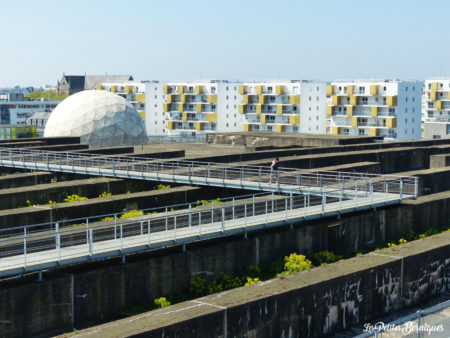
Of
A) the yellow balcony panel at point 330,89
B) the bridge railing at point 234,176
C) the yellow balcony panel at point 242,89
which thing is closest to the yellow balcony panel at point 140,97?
the yellow balcony panel at point 242,89

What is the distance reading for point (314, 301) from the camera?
20.5 metres

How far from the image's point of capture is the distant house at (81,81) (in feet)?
566

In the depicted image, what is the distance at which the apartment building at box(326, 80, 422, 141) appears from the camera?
314 feet

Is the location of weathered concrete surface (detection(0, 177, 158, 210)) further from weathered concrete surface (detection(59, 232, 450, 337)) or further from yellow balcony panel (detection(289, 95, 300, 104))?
yellow balcony panel (detection(289, 95, 300, 104))

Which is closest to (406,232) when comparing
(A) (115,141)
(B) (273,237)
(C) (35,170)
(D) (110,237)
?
(B) (273,237)

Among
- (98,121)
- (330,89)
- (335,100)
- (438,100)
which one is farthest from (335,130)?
(98,121)

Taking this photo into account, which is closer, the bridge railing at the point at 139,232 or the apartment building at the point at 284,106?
the bridge railing at the point at 139,232

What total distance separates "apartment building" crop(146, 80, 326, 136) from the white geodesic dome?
3506cm

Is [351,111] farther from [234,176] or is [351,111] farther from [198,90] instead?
[234,176]

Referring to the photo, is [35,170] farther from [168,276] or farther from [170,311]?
[170,311]

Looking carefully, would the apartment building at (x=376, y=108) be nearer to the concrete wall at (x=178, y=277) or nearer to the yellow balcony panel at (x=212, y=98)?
the yellow balcony panel at (x=212, y=98)

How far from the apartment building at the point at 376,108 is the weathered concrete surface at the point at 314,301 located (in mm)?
71244

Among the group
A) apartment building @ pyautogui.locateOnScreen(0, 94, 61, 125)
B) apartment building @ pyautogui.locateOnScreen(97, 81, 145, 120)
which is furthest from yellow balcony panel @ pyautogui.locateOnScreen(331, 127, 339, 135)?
apartment building @ pyautogui.locateOnScreen(0, 94, 61, 125)

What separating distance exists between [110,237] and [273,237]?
6346 millimetres
